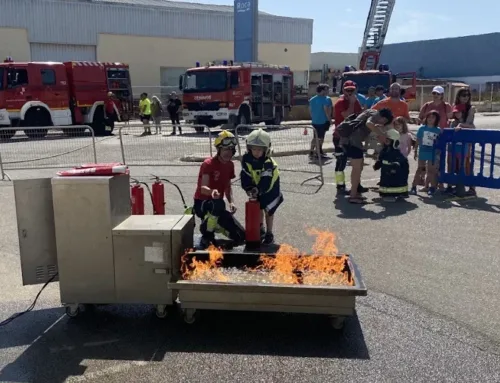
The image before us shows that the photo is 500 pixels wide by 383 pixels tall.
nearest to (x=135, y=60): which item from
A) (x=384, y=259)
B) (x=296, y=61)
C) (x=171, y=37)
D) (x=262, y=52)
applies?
(x=171, y=37)

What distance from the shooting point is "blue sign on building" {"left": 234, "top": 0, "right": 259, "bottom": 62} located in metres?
26.6

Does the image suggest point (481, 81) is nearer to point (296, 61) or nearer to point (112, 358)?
point (296, 61)

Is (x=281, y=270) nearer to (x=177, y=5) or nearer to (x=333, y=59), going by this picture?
(x=177, y=5)

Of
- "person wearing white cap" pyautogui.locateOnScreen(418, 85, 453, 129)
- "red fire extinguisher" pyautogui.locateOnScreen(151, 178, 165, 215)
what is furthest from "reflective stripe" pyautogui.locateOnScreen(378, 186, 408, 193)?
"red fire extinguisher" pyautogui.locateOnScreen(151, 178, 165, 215)

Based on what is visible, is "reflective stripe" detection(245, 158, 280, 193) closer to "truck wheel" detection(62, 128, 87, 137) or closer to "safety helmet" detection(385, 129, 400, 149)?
"safety helmet" detection(385, 129, 400, 149)

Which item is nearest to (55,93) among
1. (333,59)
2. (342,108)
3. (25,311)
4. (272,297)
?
(342,108)

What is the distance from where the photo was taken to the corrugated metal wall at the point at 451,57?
6253 centimetres

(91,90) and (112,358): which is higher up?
(91,90)

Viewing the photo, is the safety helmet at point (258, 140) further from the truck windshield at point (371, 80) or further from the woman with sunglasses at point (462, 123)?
the truck windshield at point (371, 80)

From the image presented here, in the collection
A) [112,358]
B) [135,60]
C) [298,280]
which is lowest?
[112,358]

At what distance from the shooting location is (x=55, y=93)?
21062mm

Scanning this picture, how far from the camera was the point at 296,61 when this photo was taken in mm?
45500

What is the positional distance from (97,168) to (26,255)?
892 millimetres

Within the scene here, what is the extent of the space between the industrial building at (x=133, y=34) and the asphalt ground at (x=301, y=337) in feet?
98.5
